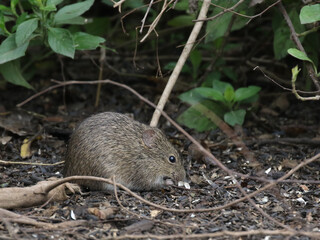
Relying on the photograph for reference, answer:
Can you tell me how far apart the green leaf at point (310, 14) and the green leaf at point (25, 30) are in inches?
103

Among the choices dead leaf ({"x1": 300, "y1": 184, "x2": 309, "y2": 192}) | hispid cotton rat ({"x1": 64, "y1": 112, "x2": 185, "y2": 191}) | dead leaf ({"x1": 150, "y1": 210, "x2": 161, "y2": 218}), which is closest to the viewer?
dead leaf ({"x1": 150, "y1": 210, "x2": 161, "y2": 218})

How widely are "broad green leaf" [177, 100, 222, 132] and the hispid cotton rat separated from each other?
1029 mm

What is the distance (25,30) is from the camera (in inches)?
225

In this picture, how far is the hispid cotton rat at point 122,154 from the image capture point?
17.5 ft

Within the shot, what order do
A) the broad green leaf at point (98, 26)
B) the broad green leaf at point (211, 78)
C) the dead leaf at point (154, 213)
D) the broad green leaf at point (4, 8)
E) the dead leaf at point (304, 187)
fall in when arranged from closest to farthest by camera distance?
1. the dead leaf at point (154, 213)
2. the dead leaf at point (304, 187)
3. the broad green leaf at point (4, 8)
4. the broad green leaf at point (211, 78)
5. the broad green leaf at point (98, 26)

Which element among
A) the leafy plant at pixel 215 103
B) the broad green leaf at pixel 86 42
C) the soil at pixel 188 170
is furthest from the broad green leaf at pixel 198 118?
the broad green leaf at pixel 86 42

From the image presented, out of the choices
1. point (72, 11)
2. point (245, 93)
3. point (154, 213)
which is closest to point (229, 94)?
point (245, 93)

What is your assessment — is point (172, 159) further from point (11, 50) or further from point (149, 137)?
point (11, 50)

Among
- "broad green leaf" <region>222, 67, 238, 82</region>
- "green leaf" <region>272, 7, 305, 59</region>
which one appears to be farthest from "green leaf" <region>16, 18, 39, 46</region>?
"broad green leaf" <region>222, 67, 238, 82</region>

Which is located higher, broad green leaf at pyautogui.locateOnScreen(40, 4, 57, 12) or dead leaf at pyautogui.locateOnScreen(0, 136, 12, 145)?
broad green leaf at pyautogui.locateOnScreen(40, 4, 57, 12)

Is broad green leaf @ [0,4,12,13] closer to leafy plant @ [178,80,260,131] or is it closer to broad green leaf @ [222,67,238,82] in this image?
leafy plant @ [178,80,260,131]

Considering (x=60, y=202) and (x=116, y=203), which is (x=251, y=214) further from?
(x=60, y=202)

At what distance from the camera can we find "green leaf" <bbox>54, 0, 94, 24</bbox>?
5879 millimetres

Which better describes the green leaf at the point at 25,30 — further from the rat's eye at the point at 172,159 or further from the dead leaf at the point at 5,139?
the rat's eye at the point at 172,159
